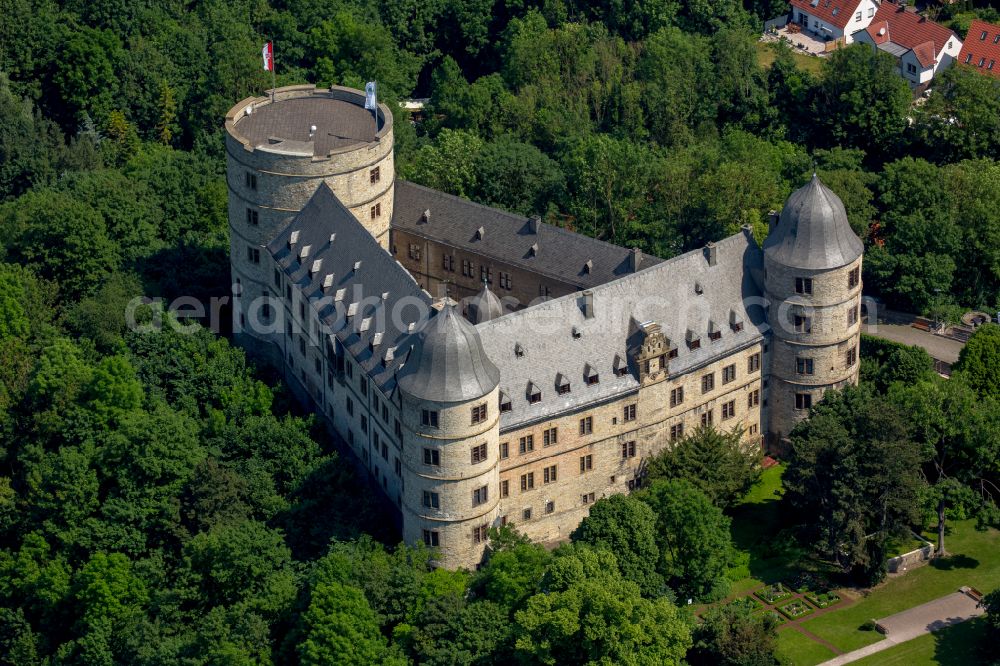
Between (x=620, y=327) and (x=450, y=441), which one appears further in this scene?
(x=620, y=327)

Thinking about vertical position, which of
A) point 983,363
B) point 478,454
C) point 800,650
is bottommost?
point 800,650

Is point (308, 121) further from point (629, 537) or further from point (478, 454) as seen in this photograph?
point (629, 537)

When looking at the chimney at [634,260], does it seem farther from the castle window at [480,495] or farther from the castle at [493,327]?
the castle window at [480,495]

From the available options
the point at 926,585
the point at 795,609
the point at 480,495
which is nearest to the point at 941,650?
the point at 926,585

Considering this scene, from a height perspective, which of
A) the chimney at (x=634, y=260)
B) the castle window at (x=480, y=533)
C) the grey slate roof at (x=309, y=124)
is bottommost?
the castle window at (x=480, y=533)

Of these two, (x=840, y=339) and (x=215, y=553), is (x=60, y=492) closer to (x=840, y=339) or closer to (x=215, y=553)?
(x=215, y=553)

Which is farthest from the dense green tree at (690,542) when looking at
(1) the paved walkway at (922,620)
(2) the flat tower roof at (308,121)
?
(2) the flat tower roof at (308,121)

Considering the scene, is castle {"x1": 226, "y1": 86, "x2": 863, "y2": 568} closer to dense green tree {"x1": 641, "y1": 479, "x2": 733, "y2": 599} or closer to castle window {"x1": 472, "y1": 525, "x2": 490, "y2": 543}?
castle window {"x1": 472, "y1": 525, "x2": 490, "y2": 543}
